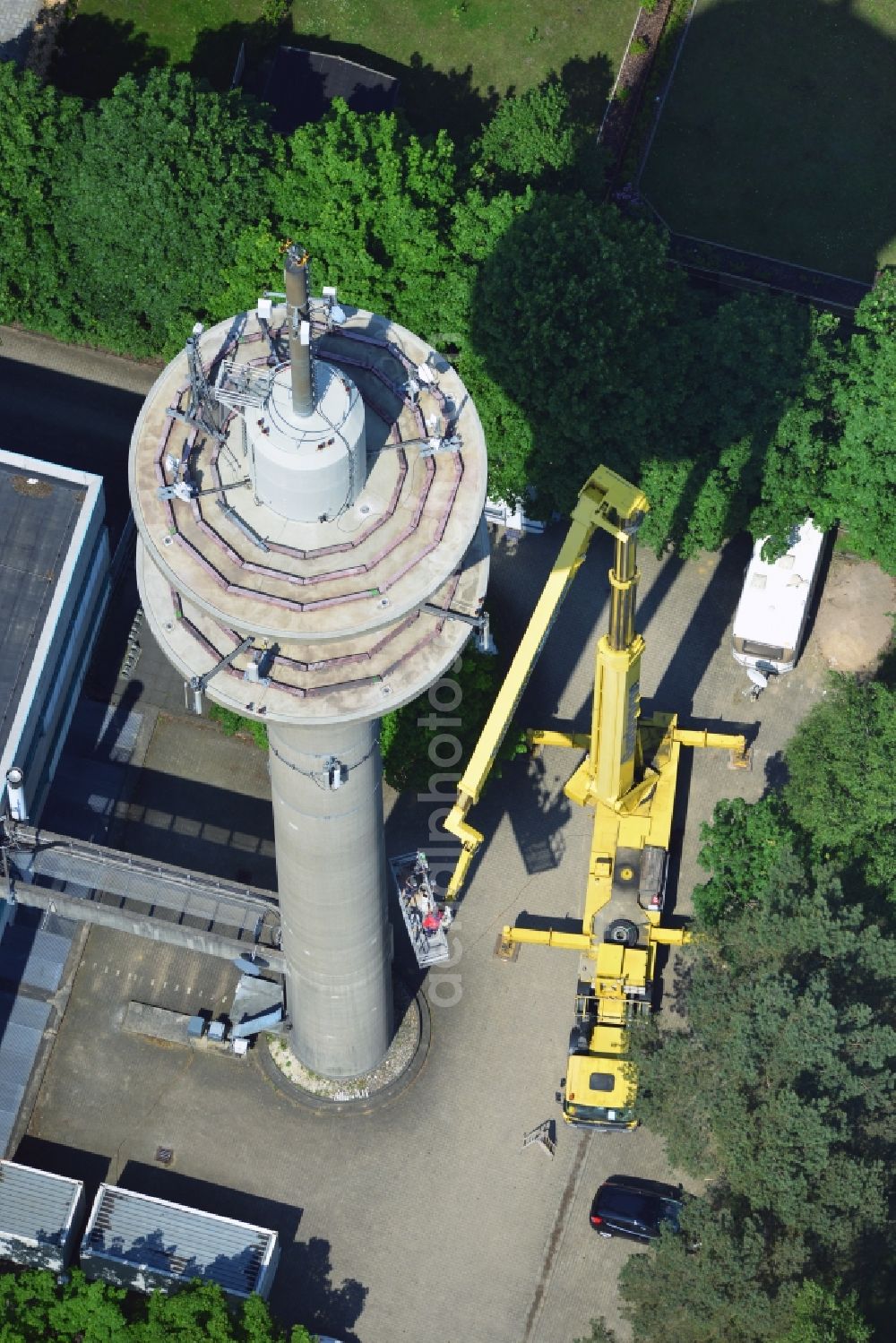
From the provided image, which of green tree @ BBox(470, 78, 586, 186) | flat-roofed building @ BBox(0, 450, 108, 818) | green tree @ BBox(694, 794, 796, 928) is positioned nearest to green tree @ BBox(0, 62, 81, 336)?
flat-roofed building @ BBox(0, 450, 108, 818)

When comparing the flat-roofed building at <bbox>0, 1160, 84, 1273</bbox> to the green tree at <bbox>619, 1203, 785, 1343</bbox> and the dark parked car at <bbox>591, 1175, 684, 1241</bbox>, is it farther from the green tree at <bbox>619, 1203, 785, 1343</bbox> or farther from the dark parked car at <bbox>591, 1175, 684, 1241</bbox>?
the green tree at <bbox>619, 1203, 785, 1343</bbox>

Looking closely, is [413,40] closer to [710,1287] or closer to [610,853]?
[610,853]

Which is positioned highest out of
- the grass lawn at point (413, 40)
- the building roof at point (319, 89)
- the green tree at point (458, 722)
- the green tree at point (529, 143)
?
the grass lawn at point (413, 40)

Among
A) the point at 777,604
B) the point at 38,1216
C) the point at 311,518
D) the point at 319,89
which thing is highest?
the point at 319,89

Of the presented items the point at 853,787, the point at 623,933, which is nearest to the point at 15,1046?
the point at 623,933

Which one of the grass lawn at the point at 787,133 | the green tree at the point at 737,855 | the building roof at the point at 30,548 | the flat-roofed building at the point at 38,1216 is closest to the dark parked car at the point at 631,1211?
the green tree at the point at 737,855

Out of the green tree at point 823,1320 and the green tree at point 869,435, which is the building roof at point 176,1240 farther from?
the green tree at point 869,435
